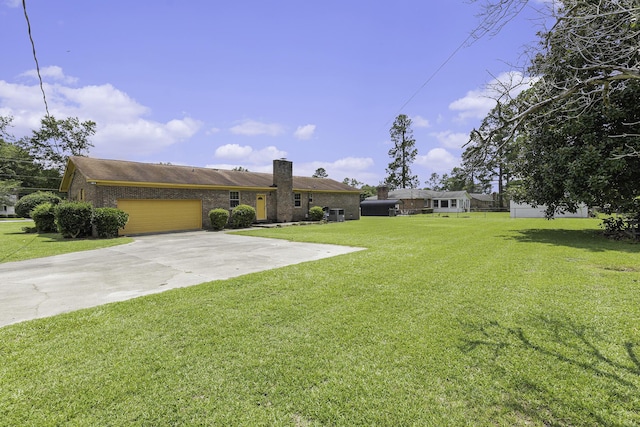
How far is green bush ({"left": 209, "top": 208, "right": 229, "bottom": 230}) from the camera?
1750 cm

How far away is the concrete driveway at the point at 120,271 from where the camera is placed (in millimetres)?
4879

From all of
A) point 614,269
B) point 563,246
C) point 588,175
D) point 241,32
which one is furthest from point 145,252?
point 588,175

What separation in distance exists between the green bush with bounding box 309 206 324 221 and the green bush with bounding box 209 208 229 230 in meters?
7.89

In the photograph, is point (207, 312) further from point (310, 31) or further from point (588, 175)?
point (588, 175)

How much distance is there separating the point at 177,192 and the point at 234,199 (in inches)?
145

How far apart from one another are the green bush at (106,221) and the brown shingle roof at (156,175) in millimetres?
1908

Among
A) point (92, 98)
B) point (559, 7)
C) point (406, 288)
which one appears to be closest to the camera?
point (559, 7)

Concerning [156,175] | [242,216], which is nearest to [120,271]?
[242,216]

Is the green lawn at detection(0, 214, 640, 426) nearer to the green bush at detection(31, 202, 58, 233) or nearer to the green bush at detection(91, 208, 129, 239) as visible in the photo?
the green bush at detection(91, 208, 129, 239)

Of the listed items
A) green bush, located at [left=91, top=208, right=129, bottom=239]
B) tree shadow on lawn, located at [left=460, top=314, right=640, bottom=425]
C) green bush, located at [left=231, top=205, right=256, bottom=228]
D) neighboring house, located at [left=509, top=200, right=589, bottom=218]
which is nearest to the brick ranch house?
green bush, located at [left=231, top=205, right=256, bottom=228]

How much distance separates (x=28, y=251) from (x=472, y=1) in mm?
13558

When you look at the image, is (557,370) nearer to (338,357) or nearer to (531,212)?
(338,357)

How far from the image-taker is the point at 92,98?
11016 mm

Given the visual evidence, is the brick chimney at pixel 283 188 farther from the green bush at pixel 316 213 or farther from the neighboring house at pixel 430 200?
the neighboring house at pixel 430 200
